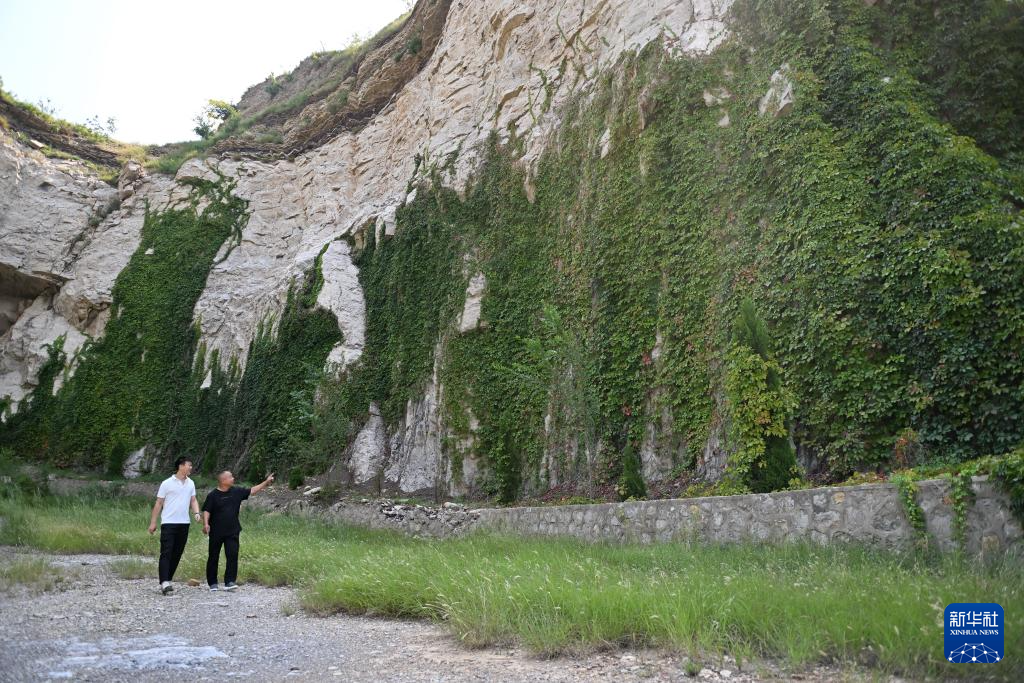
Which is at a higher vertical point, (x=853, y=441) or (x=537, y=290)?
(x=537, y=290)

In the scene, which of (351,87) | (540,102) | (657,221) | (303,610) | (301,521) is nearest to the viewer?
(303,610)

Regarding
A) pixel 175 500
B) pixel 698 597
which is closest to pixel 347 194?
pixel 175 500

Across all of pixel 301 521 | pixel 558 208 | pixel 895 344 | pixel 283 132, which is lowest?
pixel 301 521

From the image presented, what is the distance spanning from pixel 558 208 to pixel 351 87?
19694mm

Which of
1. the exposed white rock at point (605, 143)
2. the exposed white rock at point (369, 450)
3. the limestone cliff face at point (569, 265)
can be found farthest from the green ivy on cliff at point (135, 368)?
the exposed white rock at point (605, 143)

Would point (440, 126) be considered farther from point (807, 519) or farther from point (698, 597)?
point (698, 597)

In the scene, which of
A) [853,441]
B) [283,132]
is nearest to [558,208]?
[853,441]

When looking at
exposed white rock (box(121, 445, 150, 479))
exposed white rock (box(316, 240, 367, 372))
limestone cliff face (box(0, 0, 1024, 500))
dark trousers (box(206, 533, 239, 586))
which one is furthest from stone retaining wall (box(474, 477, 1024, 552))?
exposed white rock (box(121, 445, 150, 479))

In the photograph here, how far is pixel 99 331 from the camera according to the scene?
2938cm

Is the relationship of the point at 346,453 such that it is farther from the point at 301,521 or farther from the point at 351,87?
the point at 351,87

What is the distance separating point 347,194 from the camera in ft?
94.8

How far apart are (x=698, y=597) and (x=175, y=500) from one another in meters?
6.68

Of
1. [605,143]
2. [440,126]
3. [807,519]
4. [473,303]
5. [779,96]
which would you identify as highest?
[440,126]

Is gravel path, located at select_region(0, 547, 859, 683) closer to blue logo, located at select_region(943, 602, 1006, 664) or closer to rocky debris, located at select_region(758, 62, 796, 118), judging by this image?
blue logo, located at select_region(943, 602, 1006, 664)
